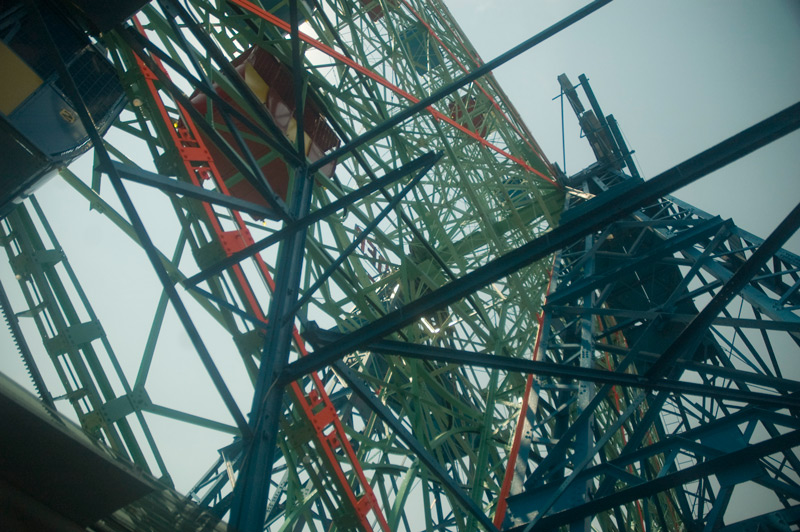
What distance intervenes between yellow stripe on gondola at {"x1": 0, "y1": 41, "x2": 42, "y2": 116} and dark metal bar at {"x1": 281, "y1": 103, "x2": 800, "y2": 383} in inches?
147

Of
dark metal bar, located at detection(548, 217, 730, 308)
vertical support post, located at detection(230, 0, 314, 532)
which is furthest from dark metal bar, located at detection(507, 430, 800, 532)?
dark metal bar, located at detection(548, 217, 730, 308)

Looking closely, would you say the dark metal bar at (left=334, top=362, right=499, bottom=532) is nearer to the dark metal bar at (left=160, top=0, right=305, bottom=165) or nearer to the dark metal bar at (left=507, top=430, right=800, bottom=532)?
the dark metal bar at (left=507, top=430, right=800, bottom=532)

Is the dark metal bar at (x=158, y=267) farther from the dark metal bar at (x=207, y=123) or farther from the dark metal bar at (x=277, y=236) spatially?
the dark metal bar at (x=277, y=236)

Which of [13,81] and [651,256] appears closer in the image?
[13,81]

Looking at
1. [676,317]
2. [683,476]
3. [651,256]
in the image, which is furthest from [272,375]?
[651,256]

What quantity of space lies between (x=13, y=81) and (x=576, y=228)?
17.6ft

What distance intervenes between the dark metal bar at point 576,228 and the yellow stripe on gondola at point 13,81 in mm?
3725

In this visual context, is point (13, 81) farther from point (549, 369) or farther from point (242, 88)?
point (549, 369)

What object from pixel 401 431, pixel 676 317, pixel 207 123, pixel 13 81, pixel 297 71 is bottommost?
pixel 401 431

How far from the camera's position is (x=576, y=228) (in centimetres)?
387

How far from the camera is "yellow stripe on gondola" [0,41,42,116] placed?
16.2ft

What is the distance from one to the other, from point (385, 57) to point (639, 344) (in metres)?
7.59

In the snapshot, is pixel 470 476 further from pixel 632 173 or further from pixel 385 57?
pixel 632 173

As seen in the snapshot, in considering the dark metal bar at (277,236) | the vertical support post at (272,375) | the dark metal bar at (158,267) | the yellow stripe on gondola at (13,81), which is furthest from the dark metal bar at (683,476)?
the yellow stripe on gondola at (13,81)
